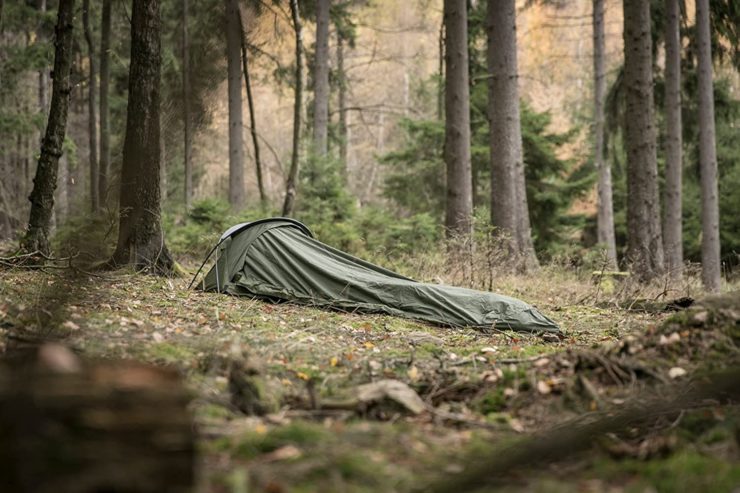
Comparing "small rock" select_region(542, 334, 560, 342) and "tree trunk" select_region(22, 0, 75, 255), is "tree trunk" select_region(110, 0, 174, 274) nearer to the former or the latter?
"tree trunk" select_region(22, 0, 75, 255)

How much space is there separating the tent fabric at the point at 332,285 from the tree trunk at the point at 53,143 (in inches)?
84.0

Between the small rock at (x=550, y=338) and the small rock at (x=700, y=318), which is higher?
the small rock at (x=700, y=318)

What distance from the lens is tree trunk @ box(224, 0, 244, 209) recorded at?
17781 millimetres

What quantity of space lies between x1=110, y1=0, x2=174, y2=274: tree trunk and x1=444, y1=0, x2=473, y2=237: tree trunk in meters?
5.99

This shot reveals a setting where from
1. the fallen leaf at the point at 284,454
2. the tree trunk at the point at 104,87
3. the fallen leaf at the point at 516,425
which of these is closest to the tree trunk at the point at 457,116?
the tree trunk at the point at 104,87

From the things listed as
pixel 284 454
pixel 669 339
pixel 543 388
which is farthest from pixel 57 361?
pixel 669 339

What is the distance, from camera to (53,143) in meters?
8.40

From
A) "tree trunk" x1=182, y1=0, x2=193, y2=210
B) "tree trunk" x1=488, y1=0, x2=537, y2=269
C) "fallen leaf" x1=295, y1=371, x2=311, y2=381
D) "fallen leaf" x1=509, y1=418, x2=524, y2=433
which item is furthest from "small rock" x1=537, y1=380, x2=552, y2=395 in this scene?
"tree trunk" x1=182, y1=0, x2=193, y2=210

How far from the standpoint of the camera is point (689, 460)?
2672mm

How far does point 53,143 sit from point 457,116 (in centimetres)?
742

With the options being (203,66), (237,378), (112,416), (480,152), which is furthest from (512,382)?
(203,66)

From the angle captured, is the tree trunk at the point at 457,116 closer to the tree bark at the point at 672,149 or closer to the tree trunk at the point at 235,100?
the tree bark at the point at 672,149

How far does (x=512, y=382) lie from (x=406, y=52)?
3375cm

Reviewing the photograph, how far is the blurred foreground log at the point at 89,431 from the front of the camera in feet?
6.02
